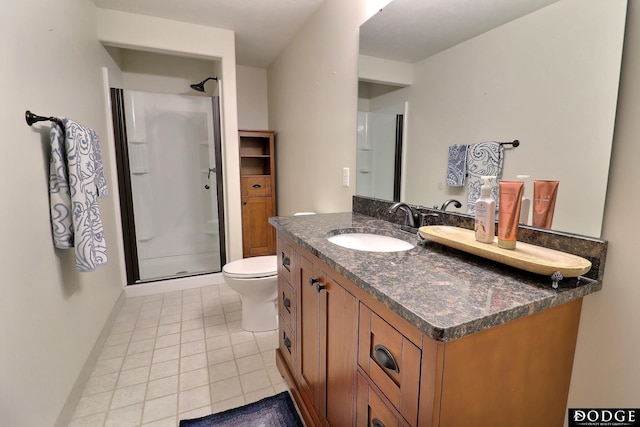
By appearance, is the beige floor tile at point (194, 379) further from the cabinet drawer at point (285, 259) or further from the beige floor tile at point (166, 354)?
the cabinet drawer at point (285, 259)

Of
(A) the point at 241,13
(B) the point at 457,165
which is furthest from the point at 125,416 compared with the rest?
(A) the point at 241,13

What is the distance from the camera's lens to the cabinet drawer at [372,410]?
74cm

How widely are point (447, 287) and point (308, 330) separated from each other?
2.31 feet

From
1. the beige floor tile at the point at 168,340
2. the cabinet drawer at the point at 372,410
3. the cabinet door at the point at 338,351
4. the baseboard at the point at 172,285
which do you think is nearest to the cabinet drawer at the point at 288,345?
the cabinet door at the point at 338,351

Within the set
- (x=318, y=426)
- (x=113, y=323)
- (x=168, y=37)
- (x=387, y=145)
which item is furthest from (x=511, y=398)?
(x=168, y=37)

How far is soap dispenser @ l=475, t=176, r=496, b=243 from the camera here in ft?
3.02

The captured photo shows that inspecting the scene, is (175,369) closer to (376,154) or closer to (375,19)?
(376,154)

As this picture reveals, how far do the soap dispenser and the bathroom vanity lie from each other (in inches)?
3.2

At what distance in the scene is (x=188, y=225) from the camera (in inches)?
127

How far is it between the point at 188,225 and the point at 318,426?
8.33ft

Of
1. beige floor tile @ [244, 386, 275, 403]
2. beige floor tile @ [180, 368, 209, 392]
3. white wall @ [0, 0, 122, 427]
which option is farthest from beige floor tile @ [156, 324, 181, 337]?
beige floor tile @ [244, 386, 275, 403]

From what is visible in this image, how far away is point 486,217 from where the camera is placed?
36.4 inches

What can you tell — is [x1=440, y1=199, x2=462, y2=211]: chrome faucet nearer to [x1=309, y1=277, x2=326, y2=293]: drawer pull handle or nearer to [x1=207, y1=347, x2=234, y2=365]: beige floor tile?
[x1=309, y1=277, x2=326, y2=293]: drawer pull handle

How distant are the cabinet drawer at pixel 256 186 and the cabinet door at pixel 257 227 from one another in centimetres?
6
